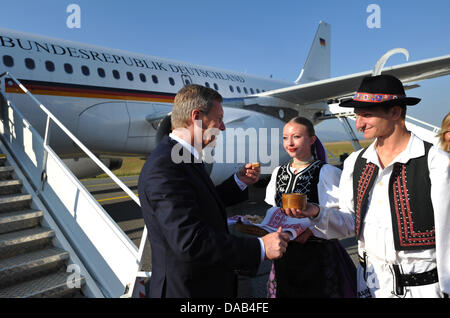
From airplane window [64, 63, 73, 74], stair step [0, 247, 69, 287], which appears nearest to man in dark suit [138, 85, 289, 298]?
stair step [0, 247, 69, 287]

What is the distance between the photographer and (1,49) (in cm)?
562

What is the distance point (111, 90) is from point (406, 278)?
6862 mm

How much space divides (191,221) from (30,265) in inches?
89.9

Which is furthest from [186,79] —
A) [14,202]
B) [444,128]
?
[444,128]

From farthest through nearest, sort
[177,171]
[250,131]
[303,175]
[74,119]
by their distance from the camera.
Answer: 1. [250,131]
2. [74,119]
3. [303,175]
4. [177,171]

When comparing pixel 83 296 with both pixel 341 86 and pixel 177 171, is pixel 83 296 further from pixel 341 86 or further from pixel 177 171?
pixel 341 86

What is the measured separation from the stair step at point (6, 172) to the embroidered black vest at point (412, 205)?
14.1 ft

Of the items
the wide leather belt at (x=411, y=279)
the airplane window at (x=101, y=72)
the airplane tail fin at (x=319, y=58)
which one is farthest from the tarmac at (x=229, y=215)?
the airplane tail fin at (x=319, y=58)

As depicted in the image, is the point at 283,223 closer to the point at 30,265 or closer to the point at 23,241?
the point at 30,265

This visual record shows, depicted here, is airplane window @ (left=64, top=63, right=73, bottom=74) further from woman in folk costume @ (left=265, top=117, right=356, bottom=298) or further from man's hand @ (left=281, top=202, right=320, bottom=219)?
man's hand @ (left=281, top=202, right=320, bottom=219)

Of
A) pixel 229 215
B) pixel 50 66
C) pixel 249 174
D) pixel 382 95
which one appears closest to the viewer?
pixel 382 95

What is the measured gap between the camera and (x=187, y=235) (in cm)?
136

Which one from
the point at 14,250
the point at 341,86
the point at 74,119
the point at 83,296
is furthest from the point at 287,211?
the point at 341,86
